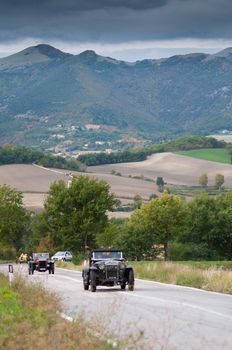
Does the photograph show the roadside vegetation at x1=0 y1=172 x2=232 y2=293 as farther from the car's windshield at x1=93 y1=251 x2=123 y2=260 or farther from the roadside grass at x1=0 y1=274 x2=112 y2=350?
the roadside grass at x1=0 y1=274 x2=112 y2=350

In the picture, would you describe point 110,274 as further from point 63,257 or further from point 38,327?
Answer: point 63,257

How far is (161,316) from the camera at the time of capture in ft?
65.2

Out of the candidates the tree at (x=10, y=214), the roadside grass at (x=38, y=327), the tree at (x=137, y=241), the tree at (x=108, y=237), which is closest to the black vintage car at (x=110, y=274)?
the roadside grass at (x=38, y=327)

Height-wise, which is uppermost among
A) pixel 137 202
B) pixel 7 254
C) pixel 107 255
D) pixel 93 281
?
pixel 137 202

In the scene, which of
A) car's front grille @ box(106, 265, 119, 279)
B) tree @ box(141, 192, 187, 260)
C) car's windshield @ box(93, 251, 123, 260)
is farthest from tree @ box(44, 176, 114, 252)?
car's front grille @ box(106, 265, 119, 279)

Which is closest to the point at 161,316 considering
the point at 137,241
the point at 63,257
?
the point at 63,257

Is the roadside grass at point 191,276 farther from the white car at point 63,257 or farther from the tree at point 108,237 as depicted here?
the tree at point 108,237

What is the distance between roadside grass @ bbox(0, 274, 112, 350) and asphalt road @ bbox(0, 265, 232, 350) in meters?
0.51

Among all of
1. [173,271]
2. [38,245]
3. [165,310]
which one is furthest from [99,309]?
[38,245]

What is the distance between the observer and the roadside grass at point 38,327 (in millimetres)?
13133

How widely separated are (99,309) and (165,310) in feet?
5.47

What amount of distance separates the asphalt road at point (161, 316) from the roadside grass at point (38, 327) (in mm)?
511

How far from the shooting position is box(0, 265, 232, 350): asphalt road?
14484 mm

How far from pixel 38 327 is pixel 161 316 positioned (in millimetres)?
4716
